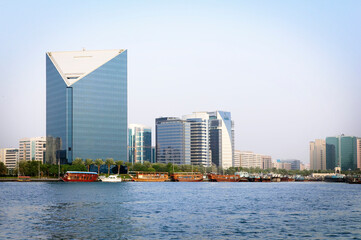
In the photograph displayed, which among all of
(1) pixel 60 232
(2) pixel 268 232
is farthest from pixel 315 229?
(1) pixel 60 232

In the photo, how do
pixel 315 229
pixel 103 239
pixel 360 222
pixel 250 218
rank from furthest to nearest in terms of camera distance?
1. pixel 250 218
2. pixel 360 222
3. pixel 315 229
4. pixel 103 239

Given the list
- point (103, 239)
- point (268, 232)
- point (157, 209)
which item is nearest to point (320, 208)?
point (157, 209)

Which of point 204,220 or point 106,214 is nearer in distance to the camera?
point 204,220

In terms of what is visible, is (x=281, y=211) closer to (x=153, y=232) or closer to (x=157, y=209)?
(x=157, y=209)

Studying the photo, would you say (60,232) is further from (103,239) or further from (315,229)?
(315,229)

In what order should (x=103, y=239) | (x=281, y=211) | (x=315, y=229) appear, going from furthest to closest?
(x=281, y=211) < (x=315, y=229) < (x=103, y=239)

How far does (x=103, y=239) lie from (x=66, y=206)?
42.4m

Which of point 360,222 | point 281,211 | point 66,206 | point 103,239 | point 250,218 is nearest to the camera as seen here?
point 103,239

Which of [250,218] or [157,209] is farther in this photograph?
[157,209]

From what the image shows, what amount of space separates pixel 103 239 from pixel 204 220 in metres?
22.2

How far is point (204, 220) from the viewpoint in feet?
258

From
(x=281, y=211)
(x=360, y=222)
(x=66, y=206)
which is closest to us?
(x=360, y=222)

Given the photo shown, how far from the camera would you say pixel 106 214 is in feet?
283

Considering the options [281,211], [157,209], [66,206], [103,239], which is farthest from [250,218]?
[66,206]
